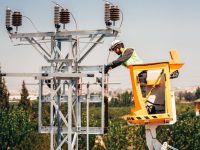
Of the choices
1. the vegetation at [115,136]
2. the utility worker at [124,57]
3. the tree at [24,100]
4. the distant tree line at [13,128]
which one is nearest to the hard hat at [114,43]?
the utility worker at [124,57]

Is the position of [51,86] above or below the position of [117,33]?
below

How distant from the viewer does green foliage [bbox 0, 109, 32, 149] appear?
3062 cm

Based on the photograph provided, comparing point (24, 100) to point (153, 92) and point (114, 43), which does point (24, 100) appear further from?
point (153, 92)

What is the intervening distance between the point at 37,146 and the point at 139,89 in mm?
18618

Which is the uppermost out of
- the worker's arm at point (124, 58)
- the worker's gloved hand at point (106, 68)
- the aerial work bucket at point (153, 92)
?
the worker's arm at point (124, 58)

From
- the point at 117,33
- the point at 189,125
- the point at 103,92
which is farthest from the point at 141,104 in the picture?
the point at 189,125

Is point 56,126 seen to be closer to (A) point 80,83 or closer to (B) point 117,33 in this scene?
(A) point 80,83

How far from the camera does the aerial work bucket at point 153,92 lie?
10.2 m

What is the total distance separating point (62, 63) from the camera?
12.4 meters

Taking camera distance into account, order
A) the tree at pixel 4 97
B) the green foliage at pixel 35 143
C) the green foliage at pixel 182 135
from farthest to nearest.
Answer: the tree at pixel 4 97 < the green foliage at pixel 35 143 < the green foliage at pixel 182 135

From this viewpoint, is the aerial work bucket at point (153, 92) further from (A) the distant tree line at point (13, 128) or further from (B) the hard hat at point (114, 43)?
(A) the distant tree line at point (13, 128)

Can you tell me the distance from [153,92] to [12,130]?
22260 millimetres

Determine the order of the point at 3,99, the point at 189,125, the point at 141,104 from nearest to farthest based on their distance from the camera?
1. the point at 141,104
2. the point at 189,125
3. the point at 3,99

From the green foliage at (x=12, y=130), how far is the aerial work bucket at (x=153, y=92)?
21.1 m
